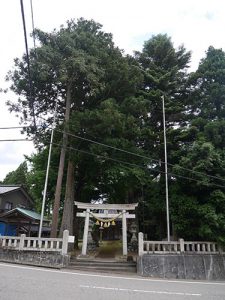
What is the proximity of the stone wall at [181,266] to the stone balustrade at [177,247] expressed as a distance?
41cm

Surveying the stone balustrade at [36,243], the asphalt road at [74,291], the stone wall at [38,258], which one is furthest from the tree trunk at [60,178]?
the asphalt road at [74,291]

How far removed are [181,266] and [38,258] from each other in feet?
20.8

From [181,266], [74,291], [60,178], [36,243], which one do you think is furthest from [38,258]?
[181,266]

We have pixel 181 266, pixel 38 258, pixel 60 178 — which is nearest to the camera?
pixel 38 258

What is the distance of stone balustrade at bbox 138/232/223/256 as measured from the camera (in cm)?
1333

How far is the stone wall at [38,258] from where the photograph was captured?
12.0m

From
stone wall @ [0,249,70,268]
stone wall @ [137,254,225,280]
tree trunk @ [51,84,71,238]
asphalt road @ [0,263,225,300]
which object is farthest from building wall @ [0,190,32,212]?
asphalt road @ [0,263,225,300]

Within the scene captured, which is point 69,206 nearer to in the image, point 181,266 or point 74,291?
point 181,266

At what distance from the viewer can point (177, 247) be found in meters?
14.0

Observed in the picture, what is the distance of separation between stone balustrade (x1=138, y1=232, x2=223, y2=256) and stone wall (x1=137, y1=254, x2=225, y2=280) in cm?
41

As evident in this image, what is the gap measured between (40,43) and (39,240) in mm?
11813

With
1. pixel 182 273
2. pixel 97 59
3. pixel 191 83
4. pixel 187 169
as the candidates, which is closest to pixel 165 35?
pixel 191 83

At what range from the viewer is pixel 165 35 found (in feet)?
79.7

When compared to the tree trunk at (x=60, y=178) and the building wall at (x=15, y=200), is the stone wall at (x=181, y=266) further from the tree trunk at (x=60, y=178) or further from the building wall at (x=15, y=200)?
the building wall at (x=15, y=200)
